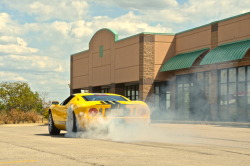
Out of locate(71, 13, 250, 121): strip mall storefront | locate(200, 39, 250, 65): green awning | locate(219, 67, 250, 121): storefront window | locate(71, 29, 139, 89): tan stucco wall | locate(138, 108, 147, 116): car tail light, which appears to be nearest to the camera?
locate(138, 108, 147, 116): car tail light

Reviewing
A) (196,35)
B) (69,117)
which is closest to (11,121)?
(196,35)

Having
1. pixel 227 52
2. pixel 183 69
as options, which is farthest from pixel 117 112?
pixel 183 69

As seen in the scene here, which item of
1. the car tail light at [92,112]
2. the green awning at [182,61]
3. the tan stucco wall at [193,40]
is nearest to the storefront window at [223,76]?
the green awning at [182,61]

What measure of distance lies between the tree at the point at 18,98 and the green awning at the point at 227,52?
78.3 feet

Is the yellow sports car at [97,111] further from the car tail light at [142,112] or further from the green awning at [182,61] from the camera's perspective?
Result: the green awning at [182,61]

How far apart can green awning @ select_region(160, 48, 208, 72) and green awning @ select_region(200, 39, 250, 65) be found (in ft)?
5.99

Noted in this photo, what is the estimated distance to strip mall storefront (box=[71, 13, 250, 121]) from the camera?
3039cm

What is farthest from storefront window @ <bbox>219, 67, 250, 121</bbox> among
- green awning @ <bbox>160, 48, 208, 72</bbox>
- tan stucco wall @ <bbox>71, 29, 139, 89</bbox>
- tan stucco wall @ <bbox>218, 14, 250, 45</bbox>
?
tan stucco wall @ <bbox>71, 29, 139, 89</bbox>

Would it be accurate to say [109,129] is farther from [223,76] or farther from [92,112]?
[223,76]

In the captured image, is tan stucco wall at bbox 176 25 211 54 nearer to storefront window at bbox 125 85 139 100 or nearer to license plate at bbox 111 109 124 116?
storefront window at bbox 125 85 139 100

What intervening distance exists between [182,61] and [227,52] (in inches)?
223

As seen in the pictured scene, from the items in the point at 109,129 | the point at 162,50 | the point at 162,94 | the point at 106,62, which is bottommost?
the point at 109,129

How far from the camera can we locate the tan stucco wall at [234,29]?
29719mm

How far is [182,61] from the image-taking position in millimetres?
35219
